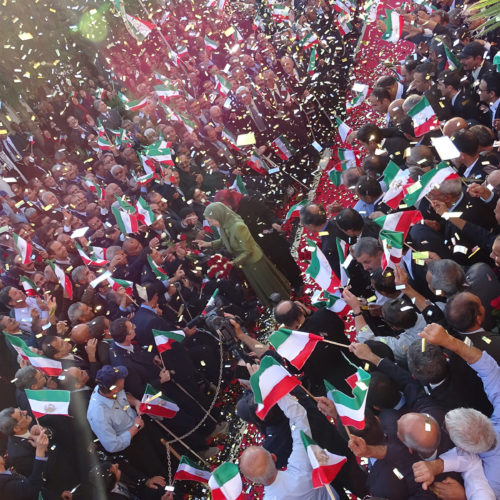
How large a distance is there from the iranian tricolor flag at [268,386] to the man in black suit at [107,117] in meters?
10.7

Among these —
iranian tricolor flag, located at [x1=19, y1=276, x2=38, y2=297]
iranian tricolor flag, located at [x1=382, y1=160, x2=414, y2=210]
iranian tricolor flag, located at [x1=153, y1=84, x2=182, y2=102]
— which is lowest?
iranian tricolor flag, located at [x1=382, y1=160, x2=414, y2=210]

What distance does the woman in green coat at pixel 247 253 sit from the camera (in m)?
6.75

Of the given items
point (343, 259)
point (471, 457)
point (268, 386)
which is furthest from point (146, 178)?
point (471, 457)

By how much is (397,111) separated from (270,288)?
10.9 feet

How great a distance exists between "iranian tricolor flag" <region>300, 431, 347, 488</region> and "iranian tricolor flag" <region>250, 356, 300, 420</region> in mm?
439

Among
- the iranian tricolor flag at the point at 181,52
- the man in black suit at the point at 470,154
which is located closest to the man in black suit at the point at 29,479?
the man in black suit at the point at 470,154

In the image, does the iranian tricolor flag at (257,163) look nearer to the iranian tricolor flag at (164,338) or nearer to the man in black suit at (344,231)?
the man in black suit at (344,231)

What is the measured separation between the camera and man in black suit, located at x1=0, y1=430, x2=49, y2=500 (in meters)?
3.97

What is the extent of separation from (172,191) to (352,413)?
6.47 m

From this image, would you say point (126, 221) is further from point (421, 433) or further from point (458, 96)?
point (421, 433)

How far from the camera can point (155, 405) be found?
488 centimetres

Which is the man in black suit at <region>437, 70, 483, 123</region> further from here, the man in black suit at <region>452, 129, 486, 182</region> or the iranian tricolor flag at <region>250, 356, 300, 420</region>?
the iranian tricolor flag at <region>250, 356, 300, 420</region>

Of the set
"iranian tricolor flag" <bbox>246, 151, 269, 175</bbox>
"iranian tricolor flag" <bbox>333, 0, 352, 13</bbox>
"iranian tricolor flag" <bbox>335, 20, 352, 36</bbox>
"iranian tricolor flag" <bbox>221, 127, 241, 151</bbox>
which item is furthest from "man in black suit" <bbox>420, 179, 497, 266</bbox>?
"iranian tricolor flag" <bbox>335, 20, 352, 36</bbox>

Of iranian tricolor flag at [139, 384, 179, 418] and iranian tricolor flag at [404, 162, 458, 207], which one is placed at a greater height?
iranian tricolor flag at [404, 162, 458, 207]
